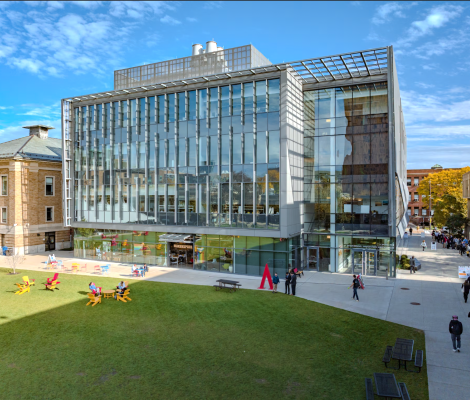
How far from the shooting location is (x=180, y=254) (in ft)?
105

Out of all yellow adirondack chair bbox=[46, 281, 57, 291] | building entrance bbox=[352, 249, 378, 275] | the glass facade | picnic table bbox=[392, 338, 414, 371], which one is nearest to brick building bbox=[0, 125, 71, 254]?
the glass facade

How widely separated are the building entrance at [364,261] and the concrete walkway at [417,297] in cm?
123

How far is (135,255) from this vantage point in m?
33.7

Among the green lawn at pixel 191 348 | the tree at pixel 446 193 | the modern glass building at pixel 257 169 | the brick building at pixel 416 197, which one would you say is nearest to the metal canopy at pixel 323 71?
the modern glass building at pixel 257 169

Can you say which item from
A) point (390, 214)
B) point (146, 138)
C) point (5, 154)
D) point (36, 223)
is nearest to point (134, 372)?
point (390, 214)

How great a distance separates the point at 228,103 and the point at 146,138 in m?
8.52

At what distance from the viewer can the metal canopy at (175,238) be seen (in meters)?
30.9

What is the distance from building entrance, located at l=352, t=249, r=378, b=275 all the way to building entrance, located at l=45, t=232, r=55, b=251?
34017mm

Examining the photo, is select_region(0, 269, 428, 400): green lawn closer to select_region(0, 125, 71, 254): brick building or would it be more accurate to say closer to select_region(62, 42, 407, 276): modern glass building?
select_region(62, 42, 407, 276): modern glass building

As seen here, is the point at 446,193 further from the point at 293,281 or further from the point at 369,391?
the point at 369,391

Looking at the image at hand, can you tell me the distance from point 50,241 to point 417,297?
1529 inches

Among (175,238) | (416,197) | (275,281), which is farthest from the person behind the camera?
(416,197)

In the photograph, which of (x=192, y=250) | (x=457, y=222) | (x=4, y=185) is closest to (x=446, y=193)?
(x=457, y=222)

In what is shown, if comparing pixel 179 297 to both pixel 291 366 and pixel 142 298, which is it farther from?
pixel 291 366
